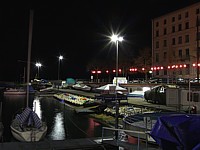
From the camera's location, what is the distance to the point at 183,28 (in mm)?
69500

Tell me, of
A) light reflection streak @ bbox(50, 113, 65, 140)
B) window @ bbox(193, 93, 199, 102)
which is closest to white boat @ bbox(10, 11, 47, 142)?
light reflection streak @ bbox(50, 113, 65, 140)

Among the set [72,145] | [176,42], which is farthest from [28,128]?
[176,42]

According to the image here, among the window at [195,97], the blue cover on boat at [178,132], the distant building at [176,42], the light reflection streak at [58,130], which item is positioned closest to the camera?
the blue cover on boat at [178,132]

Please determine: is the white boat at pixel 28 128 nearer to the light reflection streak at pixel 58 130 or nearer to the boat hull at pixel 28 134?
the boat hull at pixel 28 134

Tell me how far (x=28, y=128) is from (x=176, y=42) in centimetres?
6158

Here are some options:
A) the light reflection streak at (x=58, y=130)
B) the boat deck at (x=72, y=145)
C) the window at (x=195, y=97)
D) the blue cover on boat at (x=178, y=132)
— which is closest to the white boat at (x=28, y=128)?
the light reflection streak at (x=58, y=130)

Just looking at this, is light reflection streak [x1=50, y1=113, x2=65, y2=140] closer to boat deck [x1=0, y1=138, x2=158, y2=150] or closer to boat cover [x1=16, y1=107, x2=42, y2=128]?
boat cover [x1=16, y1=107, x2=42, y2=128]

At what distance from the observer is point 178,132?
230 inches

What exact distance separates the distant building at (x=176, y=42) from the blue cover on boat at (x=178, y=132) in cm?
5551

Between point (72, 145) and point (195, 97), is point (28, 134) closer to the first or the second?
point (72, 145)

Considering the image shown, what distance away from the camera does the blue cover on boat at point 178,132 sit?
5.73m

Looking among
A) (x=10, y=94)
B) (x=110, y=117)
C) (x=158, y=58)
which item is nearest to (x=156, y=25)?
(x=158, y=58)

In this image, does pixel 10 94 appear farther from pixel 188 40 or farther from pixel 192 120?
pixel 192 120

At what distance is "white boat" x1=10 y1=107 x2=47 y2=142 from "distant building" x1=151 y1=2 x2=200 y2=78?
47.1 metres
